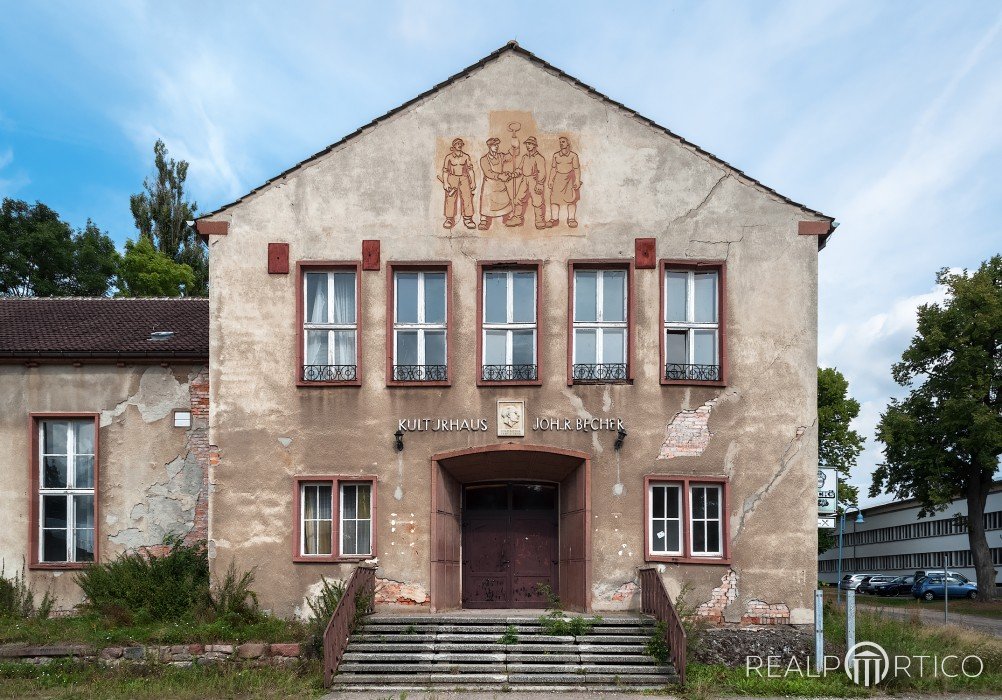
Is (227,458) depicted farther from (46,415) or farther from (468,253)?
(468,253)

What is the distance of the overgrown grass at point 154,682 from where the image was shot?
13062 millimetres

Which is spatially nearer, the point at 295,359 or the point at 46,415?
the point at 295,359

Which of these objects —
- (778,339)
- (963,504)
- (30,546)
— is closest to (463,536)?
(778,339)

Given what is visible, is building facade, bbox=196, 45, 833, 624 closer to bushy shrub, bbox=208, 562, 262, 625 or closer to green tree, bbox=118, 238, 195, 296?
bushy shrub, bbox=208, 562, 262, 625

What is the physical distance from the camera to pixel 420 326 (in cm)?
1653

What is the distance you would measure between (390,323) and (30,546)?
7.74m

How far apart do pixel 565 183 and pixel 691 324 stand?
3.28 meters

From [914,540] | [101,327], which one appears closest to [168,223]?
[101,327]

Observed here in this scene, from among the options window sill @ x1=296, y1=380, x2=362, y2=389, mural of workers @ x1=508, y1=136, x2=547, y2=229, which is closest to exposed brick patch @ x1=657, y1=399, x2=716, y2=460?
mural of workers @ x1=508, y1=136, x2=547, y2=229

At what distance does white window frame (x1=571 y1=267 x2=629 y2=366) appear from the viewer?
16.4m

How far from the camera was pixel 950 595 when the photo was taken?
40.7 meters

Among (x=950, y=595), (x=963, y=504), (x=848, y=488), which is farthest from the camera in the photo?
(x=963, y=504)

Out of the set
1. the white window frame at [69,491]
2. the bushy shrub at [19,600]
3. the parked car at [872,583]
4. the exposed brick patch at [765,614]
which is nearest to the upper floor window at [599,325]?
the exposed brick patch at [765,614]

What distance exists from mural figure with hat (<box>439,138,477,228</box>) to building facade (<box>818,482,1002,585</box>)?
108 feet
